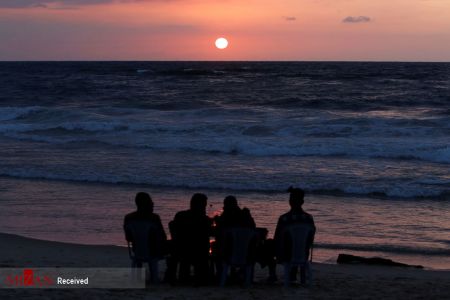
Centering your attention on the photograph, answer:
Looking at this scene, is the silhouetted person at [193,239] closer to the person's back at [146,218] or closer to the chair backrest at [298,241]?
the person's back at [146,218]

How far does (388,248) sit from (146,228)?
15.3ft

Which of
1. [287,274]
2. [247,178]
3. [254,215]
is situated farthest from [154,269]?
[247,178]

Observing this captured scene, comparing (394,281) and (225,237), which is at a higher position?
(225,237)

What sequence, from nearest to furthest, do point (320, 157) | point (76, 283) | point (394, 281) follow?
point (76, 283) < point (394, 281) < point (320, 157)

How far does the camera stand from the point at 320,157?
22.3 m

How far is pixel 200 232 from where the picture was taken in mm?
7859

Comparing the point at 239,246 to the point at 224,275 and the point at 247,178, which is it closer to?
the point at 224,275

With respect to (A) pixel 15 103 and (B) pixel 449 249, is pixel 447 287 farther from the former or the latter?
(A) pixel 15 103

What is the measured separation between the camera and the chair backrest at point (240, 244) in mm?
7832

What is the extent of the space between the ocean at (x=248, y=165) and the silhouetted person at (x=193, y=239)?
10.5 ft

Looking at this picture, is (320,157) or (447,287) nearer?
(447,287)

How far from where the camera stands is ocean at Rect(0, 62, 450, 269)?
490 inches

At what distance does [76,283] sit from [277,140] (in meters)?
19.0

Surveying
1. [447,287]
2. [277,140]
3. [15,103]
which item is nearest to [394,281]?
[447,287]
